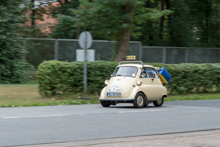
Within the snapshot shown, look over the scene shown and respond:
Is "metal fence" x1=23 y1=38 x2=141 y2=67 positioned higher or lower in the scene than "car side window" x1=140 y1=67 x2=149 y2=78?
higher

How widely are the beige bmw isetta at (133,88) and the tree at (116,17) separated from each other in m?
4.41

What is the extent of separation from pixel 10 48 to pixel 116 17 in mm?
7839

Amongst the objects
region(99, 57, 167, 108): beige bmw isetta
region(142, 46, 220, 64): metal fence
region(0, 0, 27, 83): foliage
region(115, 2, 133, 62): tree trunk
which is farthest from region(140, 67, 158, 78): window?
region(142, 46, 220, 64): metal fence

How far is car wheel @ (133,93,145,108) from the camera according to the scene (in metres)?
13.2

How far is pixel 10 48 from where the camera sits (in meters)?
22.5

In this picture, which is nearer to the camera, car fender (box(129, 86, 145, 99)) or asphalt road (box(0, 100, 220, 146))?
asphalt road (box(0, 100, 220, 146))

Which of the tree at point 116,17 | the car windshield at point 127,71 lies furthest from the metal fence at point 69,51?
the car windshield at point 127,71

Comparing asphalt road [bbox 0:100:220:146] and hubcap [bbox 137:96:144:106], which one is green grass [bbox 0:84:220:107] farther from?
asphalt road [bbox 0:100:220:146]

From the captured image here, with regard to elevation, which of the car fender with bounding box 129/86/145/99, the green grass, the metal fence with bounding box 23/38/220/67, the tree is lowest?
the green grass

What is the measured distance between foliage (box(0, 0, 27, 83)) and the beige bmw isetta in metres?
10.3

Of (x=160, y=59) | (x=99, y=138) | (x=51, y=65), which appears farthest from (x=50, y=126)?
(x=160, y=59)

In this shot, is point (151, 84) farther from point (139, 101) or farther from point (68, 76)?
point (68, 76)

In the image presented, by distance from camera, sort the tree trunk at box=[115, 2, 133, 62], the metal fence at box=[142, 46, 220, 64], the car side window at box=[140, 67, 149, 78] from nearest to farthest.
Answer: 1. the car side window at box=[140, 67, 149, 78]
2. the tree trunk at box=[115, 2, 133, 62]
3. the metal fence at box=[142, 46, 220, 64]

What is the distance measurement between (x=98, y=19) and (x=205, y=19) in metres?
18.4
